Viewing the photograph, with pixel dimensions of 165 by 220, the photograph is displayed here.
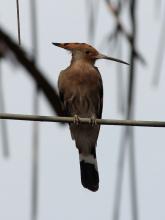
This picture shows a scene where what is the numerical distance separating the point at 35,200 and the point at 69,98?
253 centimetres

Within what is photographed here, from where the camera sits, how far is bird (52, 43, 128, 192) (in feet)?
12.1

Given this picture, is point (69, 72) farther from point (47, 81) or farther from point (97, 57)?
point (47, 81)

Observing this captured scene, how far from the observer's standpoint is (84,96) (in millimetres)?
3703

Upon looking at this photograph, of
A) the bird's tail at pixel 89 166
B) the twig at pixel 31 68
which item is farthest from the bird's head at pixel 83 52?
the twig at pixel 31 68

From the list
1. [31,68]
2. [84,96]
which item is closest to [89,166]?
[84,96]

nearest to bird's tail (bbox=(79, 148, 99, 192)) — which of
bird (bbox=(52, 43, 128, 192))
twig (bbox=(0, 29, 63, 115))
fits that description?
bird (bbox=(52, 43, 128, 192))

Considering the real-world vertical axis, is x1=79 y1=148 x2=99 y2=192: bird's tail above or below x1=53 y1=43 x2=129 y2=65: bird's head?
below

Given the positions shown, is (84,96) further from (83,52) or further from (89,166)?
(89,166)

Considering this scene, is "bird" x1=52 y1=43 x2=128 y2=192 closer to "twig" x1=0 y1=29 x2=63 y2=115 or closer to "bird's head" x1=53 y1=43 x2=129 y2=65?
"bird's head" x1=53 y1=43 x2=129 y2=65

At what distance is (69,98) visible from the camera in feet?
12.2

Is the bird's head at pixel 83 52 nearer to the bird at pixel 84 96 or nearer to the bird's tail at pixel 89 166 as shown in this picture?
the bird at pixel 84 96

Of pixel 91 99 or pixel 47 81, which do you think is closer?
pixel 47 81

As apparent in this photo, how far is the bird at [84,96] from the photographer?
145 inches

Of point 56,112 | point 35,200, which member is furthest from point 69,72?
point 35,200
